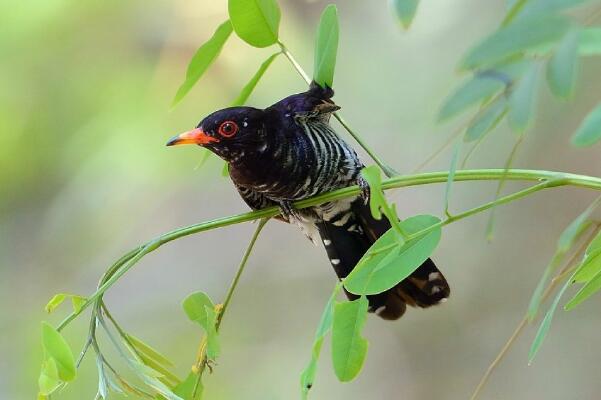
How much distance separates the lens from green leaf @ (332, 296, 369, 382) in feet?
2.22

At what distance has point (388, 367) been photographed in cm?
255

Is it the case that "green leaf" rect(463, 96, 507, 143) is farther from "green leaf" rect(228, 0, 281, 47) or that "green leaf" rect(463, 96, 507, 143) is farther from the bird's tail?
the bird's tail

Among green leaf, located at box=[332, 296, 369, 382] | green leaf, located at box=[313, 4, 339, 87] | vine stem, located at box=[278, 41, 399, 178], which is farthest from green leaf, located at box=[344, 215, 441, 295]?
green leaf, located at box=[313, 4, 339, 87]

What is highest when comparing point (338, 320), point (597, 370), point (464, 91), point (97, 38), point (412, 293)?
point (97, 38)

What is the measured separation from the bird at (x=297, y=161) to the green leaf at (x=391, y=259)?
1.25ft

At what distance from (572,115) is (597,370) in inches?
32.4

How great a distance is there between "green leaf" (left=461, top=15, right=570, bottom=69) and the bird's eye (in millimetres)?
692

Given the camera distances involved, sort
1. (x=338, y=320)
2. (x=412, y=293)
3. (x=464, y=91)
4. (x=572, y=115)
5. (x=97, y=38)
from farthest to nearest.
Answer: (x=97, y=38) < (x=572, y=115) < (x=412, y=293) < (x=338, y=320) < (x=464, y=91)

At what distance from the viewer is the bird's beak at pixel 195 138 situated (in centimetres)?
100

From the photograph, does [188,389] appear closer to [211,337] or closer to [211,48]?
[211,337]

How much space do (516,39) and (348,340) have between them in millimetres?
375

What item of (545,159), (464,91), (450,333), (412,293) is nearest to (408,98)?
(545,159)

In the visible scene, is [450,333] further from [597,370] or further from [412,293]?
[412,293]

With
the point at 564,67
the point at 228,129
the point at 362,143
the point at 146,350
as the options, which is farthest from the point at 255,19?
the point at 564,67
